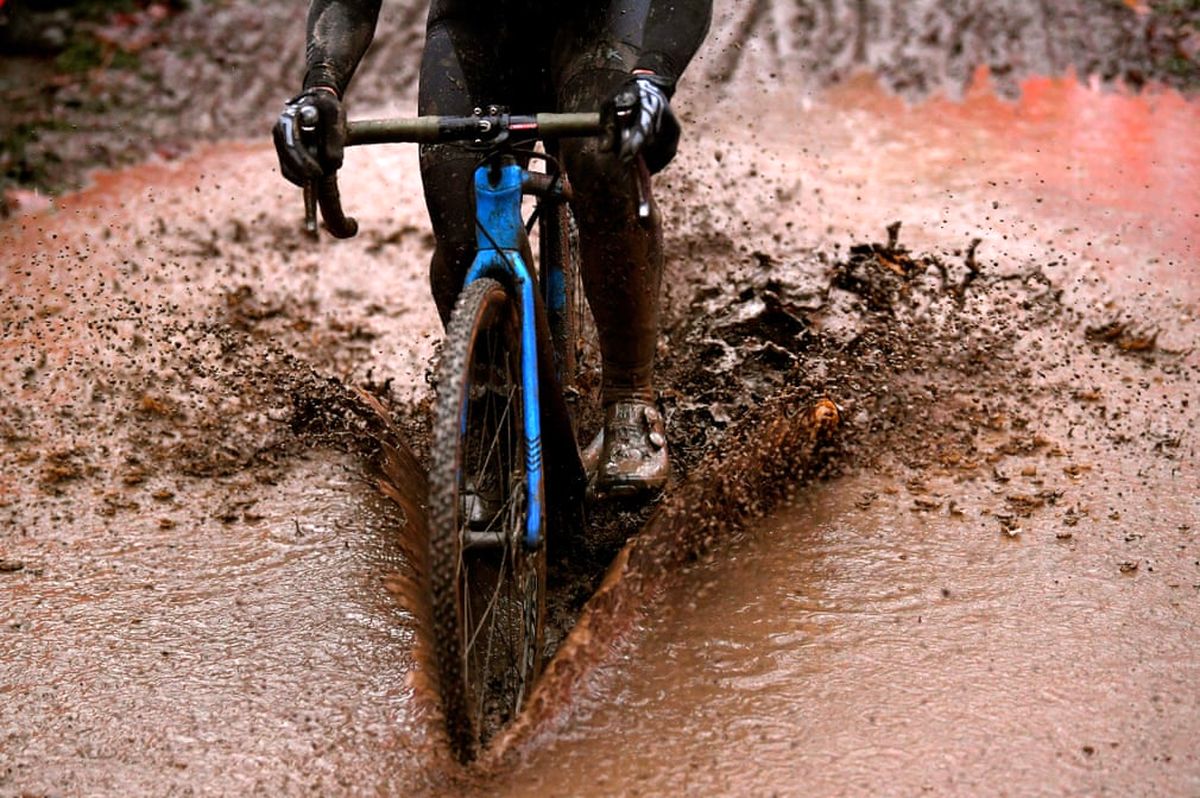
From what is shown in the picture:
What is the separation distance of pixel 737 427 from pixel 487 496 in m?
1.14

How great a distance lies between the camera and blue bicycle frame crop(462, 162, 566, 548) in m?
2.70

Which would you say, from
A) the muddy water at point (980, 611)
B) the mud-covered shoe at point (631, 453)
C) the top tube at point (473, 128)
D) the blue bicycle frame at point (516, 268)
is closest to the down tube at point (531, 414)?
the blue bicycle frame at point (516, 268)

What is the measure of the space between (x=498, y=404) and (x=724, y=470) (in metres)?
0.92

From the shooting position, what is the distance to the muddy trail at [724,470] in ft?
8.91

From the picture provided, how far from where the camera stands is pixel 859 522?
3.50 meters

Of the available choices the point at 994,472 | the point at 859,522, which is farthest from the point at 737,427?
the point at 994,472

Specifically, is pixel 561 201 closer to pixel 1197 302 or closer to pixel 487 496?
pixel 487 496

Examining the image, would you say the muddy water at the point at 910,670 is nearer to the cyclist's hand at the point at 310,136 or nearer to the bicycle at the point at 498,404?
the bicycle at the point at 498,404

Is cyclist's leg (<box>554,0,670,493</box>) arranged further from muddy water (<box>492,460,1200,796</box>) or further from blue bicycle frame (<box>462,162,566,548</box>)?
muddy water (<box>492,460,1200,796</box>)

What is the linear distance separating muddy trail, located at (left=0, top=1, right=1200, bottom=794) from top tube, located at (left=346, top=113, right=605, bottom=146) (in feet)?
3.68

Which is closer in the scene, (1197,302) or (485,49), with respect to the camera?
(485,49)

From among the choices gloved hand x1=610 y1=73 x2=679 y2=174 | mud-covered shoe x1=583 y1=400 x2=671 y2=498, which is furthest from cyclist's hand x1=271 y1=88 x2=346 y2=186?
mud-covered shoe x1=583 y1=400 x2=671 y2=498

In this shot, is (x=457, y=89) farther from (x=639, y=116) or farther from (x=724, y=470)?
(x=724, y=470)

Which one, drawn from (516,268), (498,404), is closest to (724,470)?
(498,404)
